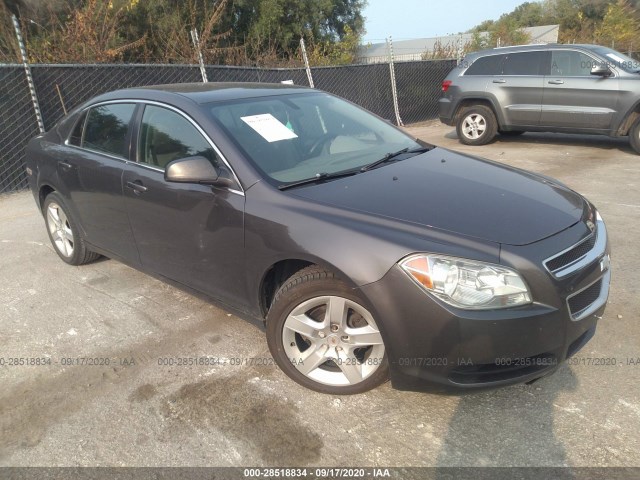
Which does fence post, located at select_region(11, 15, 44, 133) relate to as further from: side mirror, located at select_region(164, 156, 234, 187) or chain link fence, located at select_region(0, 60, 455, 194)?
side mirror, located at select_region(164, 156, 234, 187)

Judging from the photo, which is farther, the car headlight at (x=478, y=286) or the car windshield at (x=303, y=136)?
the car windshield at (x=303, y=136)

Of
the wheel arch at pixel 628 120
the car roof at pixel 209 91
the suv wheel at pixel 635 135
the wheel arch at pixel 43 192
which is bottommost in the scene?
the suv wheel at pixel 635 135

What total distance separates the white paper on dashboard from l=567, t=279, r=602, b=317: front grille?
6.12 feet

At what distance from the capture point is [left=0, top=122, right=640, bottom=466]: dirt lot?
2.26 m

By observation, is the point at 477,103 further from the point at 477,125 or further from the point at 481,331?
the point at 481,331

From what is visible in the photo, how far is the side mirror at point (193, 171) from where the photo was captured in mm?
2738

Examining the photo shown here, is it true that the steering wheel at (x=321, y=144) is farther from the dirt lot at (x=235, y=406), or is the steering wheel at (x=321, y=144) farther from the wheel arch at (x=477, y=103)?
the wheel arch at (x=477, y=103)

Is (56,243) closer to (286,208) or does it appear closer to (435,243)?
(286,208)

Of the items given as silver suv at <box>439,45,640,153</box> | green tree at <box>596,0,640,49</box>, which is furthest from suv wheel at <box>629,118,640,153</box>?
green tree at <box>596,0,640,49</box>

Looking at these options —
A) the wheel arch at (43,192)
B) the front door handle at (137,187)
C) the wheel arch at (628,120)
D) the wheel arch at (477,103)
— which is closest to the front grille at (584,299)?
the front door handle at (137,187)


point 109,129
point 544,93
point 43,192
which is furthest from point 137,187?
point 544,93

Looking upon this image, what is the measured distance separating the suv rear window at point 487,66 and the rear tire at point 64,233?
314 inches

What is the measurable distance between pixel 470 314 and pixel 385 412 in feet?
2.48

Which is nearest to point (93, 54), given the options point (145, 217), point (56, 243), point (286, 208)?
point (56, 243)
